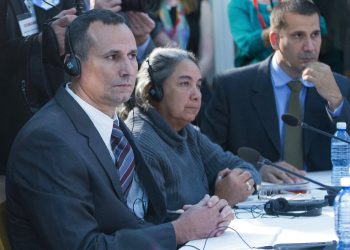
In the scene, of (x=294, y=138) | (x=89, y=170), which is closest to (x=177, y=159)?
(x=89, y=170)

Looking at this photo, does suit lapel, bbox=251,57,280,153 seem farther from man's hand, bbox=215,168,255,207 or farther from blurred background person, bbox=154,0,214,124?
man's hand, bbox=215,168,255,207

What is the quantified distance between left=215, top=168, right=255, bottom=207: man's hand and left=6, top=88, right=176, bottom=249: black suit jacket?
0.80 meters

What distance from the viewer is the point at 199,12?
6.22 meters

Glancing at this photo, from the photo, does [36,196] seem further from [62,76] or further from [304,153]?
[304,153]

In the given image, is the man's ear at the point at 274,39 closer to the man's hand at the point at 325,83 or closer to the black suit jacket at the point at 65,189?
the man's hand at the point at 325,83

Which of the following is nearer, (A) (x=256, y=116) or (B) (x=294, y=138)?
(B) (x=294, y=138)

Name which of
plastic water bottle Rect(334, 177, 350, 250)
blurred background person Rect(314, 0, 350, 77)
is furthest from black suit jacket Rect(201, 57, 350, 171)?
plastic water bottle Rect(334, 177, 350, 250)

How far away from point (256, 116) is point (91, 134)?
1997 mm

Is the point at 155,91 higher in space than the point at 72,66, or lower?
lower

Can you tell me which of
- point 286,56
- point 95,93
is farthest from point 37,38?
point 286,56

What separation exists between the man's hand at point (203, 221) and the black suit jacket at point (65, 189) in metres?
0.05

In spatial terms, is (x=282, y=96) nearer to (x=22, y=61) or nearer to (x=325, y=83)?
(x=325, y=83)

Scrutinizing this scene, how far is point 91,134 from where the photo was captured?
3.25m

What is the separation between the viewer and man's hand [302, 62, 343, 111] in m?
4.84
